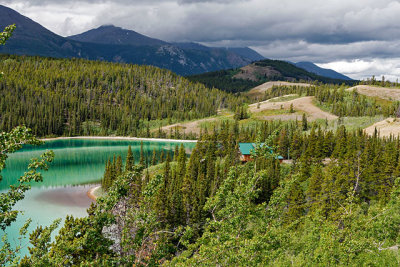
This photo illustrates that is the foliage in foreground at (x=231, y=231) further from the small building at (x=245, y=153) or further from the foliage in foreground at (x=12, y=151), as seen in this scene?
the small building at (x=245, y=153)

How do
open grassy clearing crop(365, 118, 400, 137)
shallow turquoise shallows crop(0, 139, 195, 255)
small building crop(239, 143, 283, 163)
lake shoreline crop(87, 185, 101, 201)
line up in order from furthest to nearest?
open grassy clearing crop(365, 118, 400, 137)
small building crop(239, 143, 283, 163)
lake shoreline crop(87, 185, 101, 201)
shallow turquoise shallows crop(0, 139, 195, 255)

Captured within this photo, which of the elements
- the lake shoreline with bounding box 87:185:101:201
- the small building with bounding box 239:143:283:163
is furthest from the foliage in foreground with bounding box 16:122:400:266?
the small building with bounding box 239:143:283:163

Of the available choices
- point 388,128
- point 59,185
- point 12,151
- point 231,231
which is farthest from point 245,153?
point 12,151

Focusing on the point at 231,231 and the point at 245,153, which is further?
the point at 245,153

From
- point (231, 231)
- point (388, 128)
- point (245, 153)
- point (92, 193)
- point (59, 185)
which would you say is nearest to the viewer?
point (231, 231)

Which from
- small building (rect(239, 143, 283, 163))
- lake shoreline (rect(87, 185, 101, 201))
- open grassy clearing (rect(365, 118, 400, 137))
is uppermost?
open grassy clearing (rect(365, 118, 400, 137))

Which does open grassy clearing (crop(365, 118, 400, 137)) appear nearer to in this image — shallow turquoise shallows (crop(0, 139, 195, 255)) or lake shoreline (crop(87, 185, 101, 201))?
shallow turquoise shallows (crop(0, 139, 195, 255))

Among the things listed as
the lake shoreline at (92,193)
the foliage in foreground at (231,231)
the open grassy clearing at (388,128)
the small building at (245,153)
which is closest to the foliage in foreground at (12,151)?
the foliage in foreground at (231,231)

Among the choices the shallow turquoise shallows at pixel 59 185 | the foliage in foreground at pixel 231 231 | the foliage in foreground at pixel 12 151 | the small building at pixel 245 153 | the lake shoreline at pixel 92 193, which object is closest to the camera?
the foliage in foreground at pixel 12 151

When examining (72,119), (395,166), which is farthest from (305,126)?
(72,119)

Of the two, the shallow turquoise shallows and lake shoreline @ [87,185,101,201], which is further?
lake shoreline @ [87,185,101,201]

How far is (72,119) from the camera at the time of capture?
641 ft

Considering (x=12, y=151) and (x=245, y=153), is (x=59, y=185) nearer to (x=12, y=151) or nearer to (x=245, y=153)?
(x=245, y=153)

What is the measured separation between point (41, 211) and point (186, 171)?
28931 millimetres
